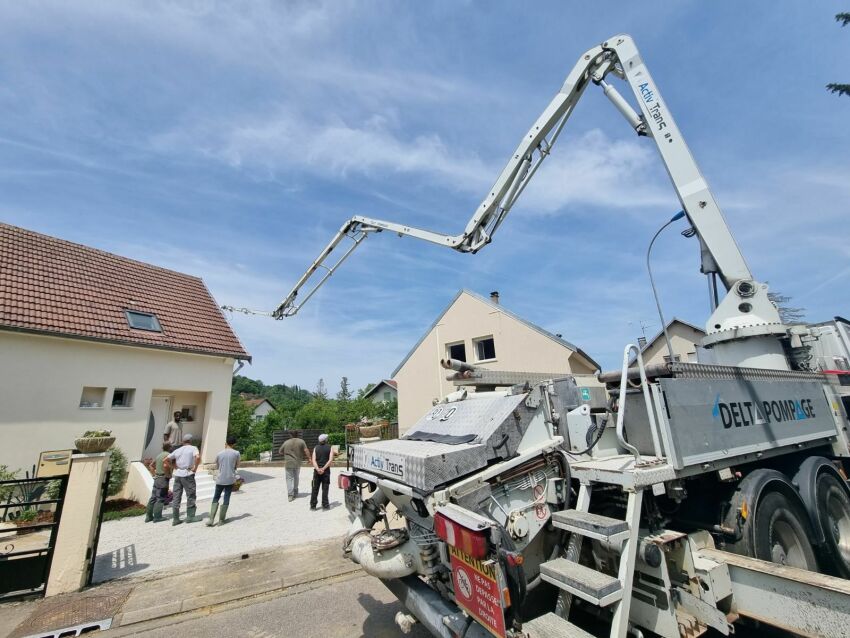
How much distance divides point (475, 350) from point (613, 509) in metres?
14.5

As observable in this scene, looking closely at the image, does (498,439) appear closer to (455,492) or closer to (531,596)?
(455,492)

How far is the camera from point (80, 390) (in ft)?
31.5

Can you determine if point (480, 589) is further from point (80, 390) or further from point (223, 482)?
point (80, 390)

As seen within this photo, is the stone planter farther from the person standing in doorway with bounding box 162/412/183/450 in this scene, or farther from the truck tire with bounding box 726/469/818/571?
the truck tire with bounding box 726/469/818/571

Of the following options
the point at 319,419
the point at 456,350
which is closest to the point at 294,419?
the point at 319,419

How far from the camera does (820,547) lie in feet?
11.8

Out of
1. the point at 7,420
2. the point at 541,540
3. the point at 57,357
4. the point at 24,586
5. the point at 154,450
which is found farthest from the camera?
the point at 154,450

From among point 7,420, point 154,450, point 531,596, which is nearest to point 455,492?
point 531,596

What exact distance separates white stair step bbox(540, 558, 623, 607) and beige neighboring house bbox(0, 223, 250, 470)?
1130 cm

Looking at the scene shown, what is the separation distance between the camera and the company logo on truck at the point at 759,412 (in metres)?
3.16

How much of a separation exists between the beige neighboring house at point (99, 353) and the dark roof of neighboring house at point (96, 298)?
3 centimetres

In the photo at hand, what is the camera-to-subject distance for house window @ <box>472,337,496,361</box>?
1723 centimetres

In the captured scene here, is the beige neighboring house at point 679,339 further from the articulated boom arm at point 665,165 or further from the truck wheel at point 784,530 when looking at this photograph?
the truck wheel at point 784,530

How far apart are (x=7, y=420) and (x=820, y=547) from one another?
13498 millimetres
